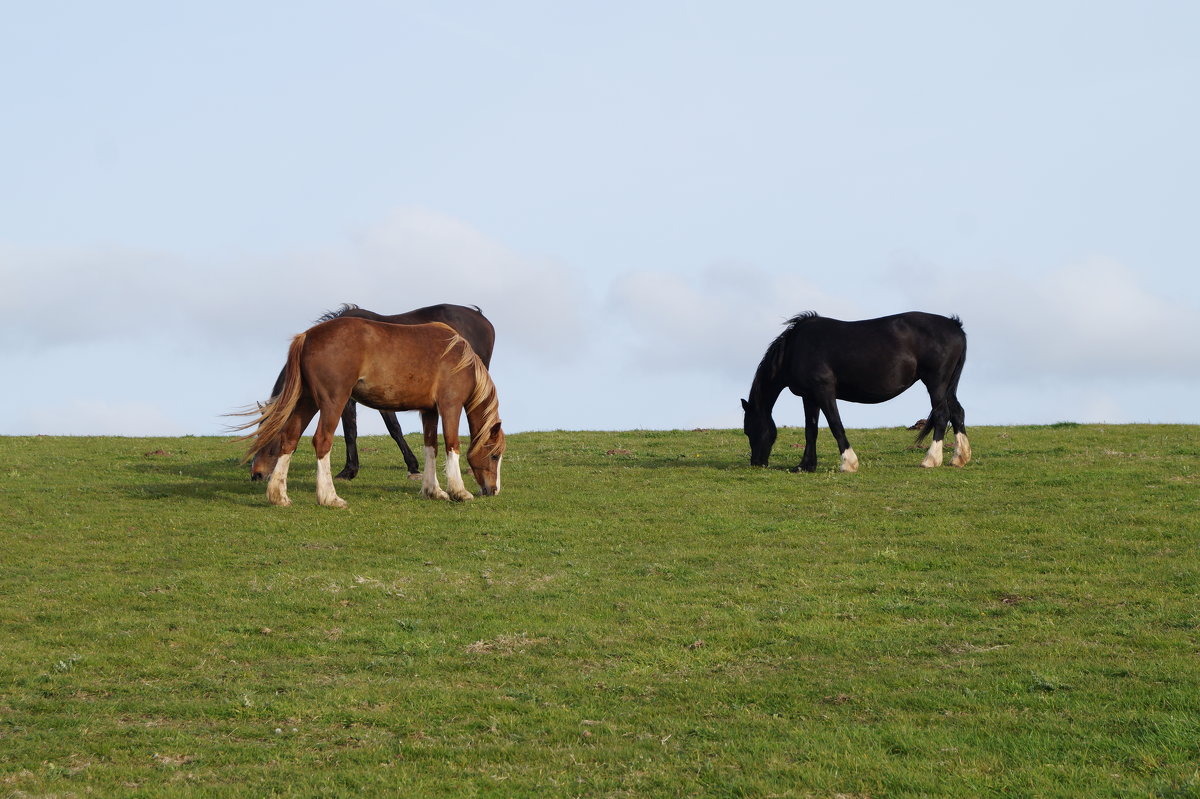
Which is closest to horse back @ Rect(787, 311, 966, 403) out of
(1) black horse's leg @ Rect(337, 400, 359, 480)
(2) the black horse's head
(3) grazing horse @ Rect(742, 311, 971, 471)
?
(3) grazing horse @ Rect(742, 311, 971, 471)

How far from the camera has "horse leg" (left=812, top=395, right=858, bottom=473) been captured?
21.3 m

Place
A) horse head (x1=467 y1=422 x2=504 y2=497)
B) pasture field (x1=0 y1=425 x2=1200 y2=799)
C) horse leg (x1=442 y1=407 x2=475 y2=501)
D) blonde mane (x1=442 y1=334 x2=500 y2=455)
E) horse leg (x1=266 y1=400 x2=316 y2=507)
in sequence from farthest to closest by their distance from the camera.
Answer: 1. horse head (x1=467 y1=422 x2=504 y2=497)
2. blonde mane (x1=442 y1=334 x2=500 y2=455)
3. horse leg (x1=442 y1=407 x2=475 y2=501)
4. horse leg (x1=266 y1=400 x2=316 y2=507)
5. pasture field (x1=0 y1=425 x2=1200 y2=799)

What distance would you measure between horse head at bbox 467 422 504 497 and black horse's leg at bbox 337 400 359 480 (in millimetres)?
3044

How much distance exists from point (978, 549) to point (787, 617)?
13.7 feet

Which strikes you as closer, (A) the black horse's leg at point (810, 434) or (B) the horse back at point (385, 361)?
(B) the horse back at point (385, 361)

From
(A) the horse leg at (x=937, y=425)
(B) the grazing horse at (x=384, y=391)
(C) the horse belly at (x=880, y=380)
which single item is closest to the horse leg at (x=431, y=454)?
(B) the grazing horse at (x=384, y=391)

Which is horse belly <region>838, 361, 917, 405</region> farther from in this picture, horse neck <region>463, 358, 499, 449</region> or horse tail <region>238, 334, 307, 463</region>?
horse tail <region>238, 334, 307, 463</region>

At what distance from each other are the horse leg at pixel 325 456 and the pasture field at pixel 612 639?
37 cm

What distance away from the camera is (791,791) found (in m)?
7.34

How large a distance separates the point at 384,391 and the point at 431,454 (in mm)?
1496

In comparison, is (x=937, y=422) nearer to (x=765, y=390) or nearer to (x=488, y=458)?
(x=765, y=390)

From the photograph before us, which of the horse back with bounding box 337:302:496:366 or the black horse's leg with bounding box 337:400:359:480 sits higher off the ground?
the horse back with bounding box 337:302:496:366

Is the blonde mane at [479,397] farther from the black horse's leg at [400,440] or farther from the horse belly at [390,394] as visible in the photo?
the black horse's leg at [400,440]

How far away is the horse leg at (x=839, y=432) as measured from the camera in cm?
2131
